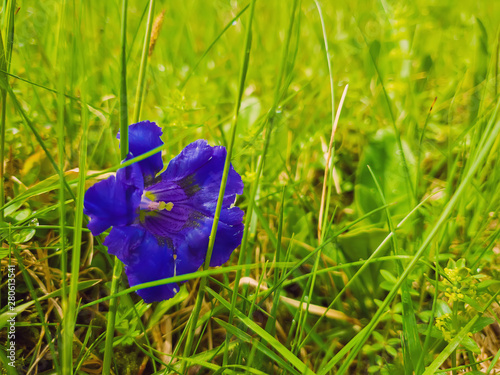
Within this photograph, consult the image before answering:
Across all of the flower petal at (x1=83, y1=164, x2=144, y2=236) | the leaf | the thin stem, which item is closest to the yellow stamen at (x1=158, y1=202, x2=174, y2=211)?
the flower petal at (x1=83, y1=164, x2=144, y2=236)

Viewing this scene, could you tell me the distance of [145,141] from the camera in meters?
0.95

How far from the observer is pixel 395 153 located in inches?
60.2

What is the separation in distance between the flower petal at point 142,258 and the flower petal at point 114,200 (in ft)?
0.10

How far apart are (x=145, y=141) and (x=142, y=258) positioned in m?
0.25

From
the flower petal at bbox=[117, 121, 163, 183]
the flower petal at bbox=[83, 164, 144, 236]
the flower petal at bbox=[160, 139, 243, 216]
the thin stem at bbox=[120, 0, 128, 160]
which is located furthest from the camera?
the flower petal at bbox=[160, 139, 243, 216]

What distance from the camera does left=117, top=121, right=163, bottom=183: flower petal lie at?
3.04 ft

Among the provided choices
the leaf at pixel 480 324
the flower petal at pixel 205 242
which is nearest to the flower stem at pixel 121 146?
the flower petal at pixel 205 242

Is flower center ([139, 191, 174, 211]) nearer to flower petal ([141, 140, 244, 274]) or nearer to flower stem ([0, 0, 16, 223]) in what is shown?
flower petal ([141, 140, 244, 274])

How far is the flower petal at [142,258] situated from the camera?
0.87 metres

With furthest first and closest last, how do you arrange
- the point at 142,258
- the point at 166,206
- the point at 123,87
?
1. the point at 166,206
2. the point at 142,258
3. the point at 123,87

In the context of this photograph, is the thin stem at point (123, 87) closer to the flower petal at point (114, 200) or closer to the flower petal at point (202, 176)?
the flower petal at point (114, 200)

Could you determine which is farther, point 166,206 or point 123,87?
point 166,206

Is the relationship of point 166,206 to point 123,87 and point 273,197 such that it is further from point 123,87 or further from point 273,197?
point 273,197

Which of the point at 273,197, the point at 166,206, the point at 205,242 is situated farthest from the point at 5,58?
the point at 273,197
